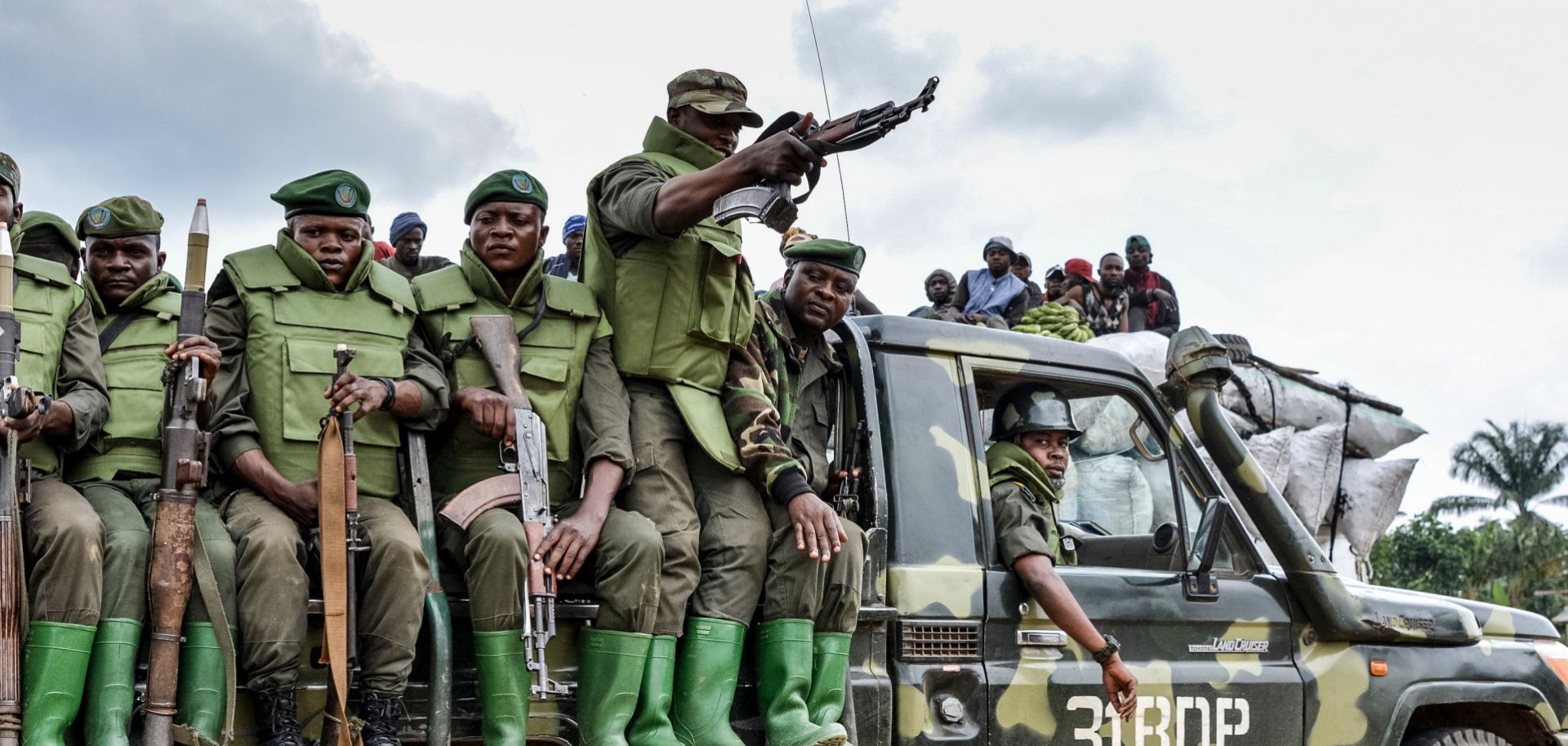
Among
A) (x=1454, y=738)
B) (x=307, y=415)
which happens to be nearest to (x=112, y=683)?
(x=307, y=415)

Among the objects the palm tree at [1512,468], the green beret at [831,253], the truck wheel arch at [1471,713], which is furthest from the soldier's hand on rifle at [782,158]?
the palm tree at [1512,468]

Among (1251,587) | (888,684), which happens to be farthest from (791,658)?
(1251,587)

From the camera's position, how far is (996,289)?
460 inches

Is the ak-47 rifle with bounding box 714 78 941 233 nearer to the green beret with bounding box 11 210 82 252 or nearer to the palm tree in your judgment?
the green beret with bounding box 11 210 82 252

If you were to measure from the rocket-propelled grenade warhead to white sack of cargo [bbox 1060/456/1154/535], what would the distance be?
9.77 ft

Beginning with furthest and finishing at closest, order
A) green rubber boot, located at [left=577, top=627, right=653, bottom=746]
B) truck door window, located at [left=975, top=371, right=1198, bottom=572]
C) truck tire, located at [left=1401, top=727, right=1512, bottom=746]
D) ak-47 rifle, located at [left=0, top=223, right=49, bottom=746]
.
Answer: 1. truck tire, located at [left=1401, top=727, right=1512, bottom=746]
2. truck door window, located at [left=975, top=371, right=1198, bottom=572]
3. green rubber boot, located at [left=577, top=627, right=653, bottom=746]
4. ak-47 rifle, located at [left=0, top=223, right=49, bottom=746]

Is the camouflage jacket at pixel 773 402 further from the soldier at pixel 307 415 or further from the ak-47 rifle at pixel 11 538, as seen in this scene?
the ak-47 rifle at pixel 11 538

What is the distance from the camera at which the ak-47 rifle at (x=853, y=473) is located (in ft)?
14.8

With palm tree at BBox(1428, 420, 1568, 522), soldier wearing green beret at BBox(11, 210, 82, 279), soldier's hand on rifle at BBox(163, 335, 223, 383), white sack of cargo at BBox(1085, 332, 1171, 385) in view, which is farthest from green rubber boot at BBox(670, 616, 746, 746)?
palm tree at BBox(1428, 420, 1568, 522)

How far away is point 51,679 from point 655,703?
4.57 ft

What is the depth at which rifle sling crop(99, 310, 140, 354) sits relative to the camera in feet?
13.2

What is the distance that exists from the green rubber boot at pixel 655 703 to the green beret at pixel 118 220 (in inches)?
70.7

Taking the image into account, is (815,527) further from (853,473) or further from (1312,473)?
(1312,473)

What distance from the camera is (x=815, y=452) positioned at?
4664 millimetres
